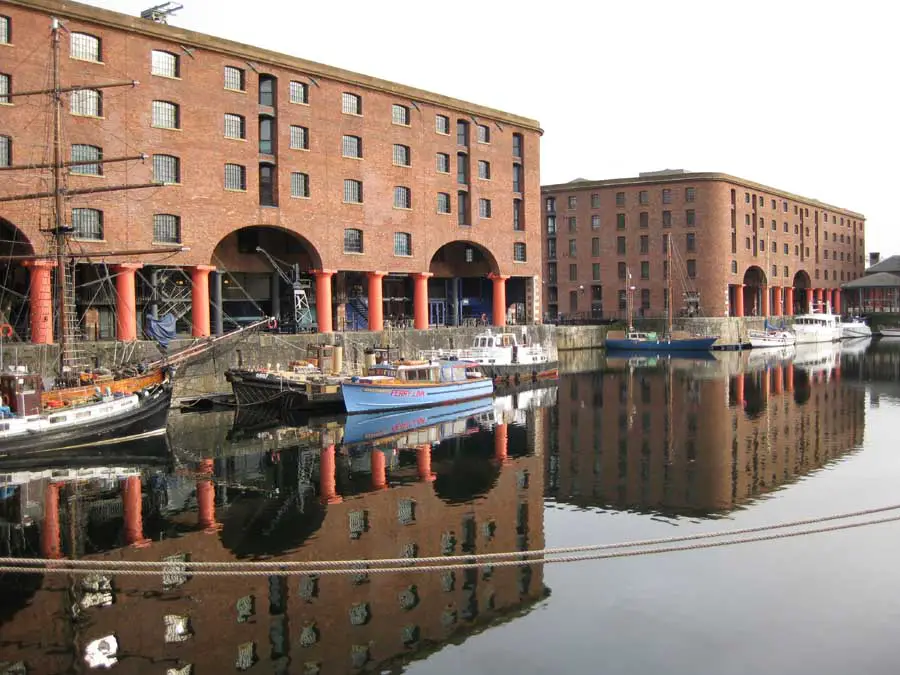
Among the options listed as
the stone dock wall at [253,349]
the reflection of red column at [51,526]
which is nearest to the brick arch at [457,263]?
the stone dock wall at [253,349]

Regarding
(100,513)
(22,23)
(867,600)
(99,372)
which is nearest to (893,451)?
(867,600)

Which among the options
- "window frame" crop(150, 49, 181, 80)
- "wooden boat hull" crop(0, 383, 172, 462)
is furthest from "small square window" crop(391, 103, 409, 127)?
"wooden boat hull" crop(0, 383, 172, 462)

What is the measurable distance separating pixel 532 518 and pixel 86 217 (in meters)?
29.6

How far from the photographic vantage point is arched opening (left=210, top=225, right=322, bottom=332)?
2108 inches

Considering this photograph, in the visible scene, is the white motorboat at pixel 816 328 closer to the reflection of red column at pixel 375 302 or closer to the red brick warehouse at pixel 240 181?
the red brick warehouse at pixel 240 181

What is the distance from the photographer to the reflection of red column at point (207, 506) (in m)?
20.2

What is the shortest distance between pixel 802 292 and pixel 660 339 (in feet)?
151

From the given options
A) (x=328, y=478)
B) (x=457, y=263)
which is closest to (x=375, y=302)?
(x=457, y=263)

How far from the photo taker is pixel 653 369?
6550cm

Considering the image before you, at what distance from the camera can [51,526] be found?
20234 millimetres

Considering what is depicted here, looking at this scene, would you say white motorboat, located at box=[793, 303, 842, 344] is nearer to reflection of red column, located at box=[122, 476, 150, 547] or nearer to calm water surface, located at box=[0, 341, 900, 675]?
calm water surface, located at box=[0, 341, 900, 675]

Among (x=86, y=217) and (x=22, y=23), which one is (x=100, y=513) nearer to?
(x=86, y=217)

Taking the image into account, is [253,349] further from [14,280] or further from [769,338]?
[769,338]

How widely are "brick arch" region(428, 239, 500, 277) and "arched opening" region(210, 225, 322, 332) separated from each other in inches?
463
